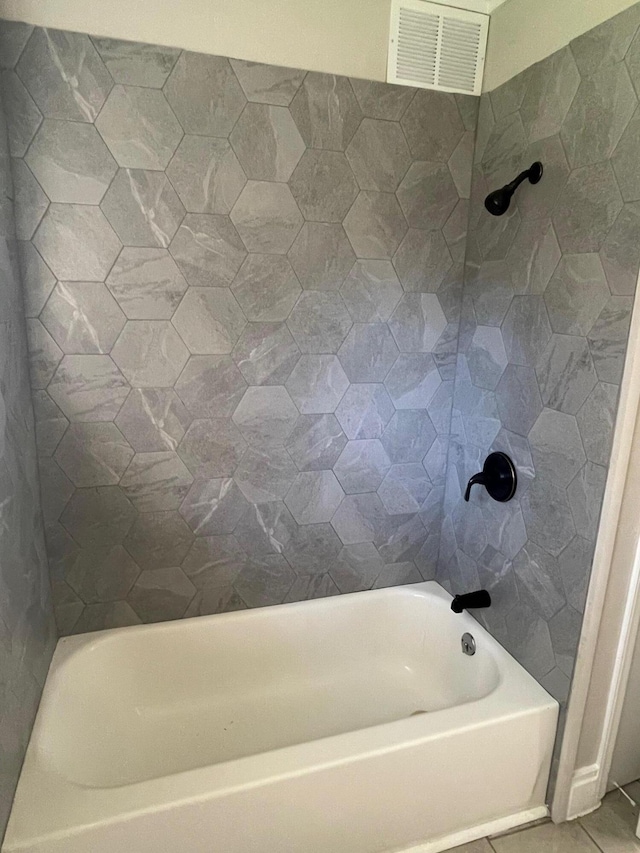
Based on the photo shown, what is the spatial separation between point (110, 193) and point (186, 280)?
301 millimetres

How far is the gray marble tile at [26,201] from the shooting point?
1.43 m

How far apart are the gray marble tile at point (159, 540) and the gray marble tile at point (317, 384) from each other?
56 cm

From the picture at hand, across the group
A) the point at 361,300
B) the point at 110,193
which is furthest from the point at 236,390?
the point at 110,193

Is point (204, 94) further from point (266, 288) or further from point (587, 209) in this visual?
point (587, 209)

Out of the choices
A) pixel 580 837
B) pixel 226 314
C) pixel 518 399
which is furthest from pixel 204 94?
pixel 580 837

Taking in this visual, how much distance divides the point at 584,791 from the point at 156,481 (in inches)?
61.4

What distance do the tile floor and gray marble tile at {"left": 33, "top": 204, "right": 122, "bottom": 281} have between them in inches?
74.2

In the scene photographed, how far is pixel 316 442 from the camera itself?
6.09 feet

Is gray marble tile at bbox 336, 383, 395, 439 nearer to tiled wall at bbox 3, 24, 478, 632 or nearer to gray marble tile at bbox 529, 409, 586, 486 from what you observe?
tiled wall at bbox 3, 24, 478, 632

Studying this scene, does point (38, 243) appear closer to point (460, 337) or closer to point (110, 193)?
point (110, 193)

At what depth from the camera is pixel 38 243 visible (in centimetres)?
148

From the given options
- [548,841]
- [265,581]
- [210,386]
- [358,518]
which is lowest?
[548,841]

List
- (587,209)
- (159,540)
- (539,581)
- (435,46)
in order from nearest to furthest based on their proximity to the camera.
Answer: (587,209) < (539,581) < (435,46) < (159,540)

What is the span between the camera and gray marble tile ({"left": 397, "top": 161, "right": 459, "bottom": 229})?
5.77ft
